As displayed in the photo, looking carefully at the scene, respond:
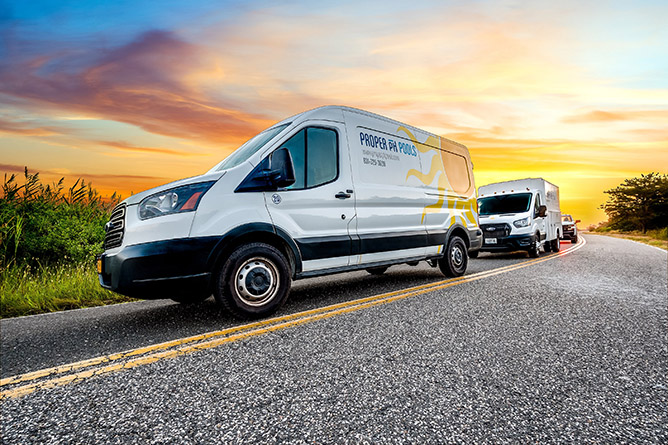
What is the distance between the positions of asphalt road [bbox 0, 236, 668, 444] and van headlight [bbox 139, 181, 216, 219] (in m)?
1.14

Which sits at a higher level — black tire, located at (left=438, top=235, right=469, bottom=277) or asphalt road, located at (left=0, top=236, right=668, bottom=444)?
black tire, located at (left=438, top=235, right=469, bottom=277)

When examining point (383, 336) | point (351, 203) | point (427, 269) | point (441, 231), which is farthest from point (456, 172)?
point (383, 336)

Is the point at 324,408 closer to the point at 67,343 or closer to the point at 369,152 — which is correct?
the point at 67,343

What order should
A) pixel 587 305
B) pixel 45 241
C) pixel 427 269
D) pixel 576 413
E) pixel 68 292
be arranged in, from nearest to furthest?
pixel 576 413, pixel 587 305, pixel 68 292, pixel 45 241, pixel 427 269

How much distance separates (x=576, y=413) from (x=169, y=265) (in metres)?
3.30

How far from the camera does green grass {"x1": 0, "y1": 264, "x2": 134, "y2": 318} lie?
16.3 ft

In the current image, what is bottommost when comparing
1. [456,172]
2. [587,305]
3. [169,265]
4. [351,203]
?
[587,305]

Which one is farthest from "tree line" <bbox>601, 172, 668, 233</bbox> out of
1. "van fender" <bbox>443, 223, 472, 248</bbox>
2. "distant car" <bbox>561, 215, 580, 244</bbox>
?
"van fender" <bbox>443, 223, 472, 248</bbox>

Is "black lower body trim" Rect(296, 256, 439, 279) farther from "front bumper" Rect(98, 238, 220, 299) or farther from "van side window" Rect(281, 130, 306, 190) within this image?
"front bumper" Rect(98, 238, 220, 299)

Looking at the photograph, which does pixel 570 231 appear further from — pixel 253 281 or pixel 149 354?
pixel 149 354

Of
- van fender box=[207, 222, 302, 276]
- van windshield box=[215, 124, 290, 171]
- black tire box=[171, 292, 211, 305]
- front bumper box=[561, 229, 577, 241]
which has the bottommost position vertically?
front bumper box=[561, 229, 577, 241]

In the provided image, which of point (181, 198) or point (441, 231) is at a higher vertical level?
point (181, 198)

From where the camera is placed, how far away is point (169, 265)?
12.0 ft

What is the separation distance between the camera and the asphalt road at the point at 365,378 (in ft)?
6.27
